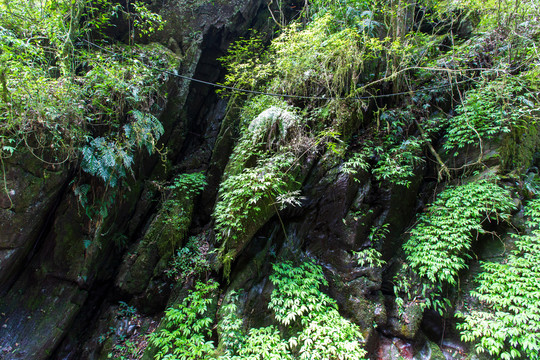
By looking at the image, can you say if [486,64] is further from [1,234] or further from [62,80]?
[1,234]

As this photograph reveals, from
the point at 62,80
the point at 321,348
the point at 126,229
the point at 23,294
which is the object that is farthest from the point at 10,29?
the point at 321,348

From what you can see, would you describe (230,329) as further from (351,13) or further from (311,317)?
(351,13)

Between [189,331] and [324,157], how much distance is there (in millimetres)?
4021

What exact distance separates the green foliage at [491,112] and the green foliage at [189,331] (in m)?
5.67

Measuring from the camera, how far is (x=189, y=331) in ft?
12.2

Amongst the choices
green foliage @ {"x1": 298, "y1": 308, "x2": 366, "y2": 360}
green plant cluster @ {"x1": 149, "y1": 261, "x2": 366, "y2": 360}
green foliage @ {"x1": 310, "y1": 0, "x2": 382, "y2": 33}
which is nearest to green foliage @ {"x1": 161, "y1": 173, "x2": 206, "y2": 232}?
green plant cluster @ {"x1": 149, "y1": 261, "x2": 366, "y2": 360}

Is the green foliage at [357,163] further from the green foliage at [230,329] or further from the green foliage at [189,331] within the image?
the green foliage at [189,331]

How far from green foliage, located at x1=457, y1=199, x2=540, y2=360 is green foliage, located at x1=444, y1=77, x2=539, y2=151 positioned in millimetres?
1542

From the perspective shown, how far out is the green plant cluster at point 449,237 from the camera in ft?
12.2

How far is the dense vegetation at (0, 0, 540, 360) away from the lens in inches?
139

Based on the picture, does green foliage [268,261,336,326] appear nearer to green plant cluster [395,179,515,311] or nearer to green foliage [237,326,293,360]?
green foliage [237,326,293,360]

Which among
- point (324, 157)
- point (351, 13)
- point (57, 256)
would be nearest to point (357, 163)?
point (324, 157)

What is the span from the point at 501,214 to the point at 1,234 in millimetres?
8339

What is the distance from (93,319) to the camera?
479cm
